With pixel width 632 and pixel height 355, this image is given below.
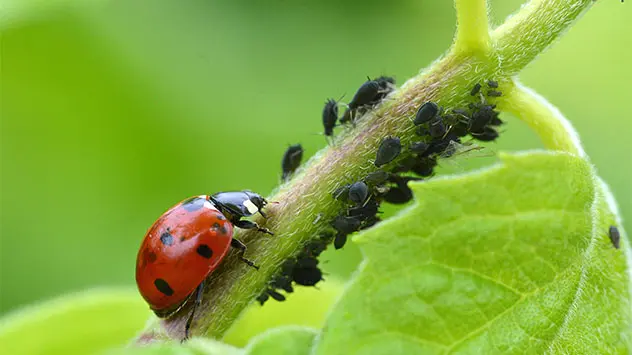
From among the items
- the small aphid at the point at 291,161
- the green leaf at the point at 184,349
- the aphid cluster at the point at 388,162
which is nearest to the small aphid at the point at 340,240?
the aphid cluster at the point at 388,162

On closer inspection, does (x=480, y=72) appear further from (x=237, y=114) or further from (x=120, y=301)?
(x=237, y=114)

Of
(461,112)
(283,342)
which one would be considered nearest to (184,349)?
(283,342)

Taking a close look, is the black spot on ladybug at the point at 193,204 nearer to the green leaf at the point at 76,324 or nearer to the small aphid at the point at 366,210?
the green leaf at the point at 76,324

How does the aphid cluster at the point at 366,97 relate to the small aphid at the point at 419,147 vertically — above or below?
above

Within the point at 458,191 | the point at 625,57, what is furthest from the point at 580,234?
the point at 625,57

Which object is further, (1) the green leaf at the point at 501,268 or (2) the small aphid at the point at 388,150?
(2) the small aphid at the point at 388,150

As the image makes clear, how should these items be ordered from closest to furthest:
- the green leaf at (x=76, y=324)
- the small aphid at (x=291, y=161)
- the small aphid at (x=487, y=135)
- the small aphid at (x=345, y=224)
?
1. the small aphid at (x=345, y=224)
2. the small aphid at (x=487, y=135)
3. the small aphid at (x=291, y=161)
4. the green leaf at (x=76, y=324)

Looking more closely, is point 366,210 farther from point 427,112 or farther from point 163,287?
point 163,287
